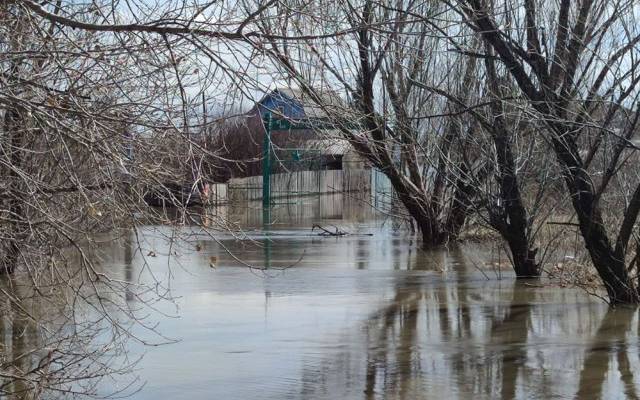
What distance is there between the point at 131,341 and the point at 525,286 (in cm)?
676

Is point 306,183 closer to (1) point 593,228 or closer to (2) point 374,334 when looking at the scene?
(1) point 593,228

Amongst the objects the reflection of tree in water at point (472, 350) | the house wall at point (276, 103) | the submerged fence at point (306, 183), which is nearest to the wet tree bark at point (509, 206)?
the reflection of tree in water at point (472, 350)

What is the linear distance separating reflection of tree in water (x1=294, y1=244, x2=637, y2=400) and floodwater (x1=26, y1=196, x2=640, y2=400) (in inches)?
0.7

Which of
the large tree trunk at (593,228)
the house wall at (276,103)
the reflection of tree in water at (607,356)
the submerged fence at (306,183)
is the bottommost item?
the reflection of tree in water at (607,356)

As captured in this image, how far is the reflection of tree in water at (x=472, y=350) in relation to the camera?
8.48 metres

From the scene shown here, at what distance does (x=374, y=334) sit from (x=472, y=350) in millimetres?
1257

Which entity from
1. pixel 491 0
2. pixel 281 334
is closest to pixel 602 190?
pixel 491 0

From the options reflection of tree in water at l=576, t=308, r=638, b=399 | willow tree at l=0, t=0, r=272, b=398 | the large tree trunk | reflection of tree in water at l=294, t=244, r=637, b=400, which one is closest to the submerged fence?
reflection of tree in water at l=294, t=244, r=637, b=400

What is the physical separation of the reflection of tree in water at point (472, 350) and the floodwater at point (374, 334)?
0.02 meters

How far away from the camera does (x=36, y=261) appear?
895 cm

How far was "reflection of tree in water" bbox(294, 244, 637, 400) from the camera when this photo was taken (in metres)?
→ 8.48

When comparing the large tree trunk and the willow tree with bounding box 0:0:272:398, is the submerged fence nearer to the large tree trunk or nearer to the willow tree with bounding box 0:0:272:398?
the large tree trunk

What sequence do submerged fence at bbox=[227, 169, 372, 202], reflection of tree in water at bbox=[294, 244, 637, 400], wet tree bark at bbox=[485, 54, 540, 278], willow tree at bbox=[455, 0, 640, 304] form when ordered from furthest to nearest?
submerged fence at bbox=[227, 169, 372, 202] → wet tree bark at bbox=[485, 54, 540, 278] → willow tree at bbox=[455, 0, 640, 304] → reflection of tree in water at bbox=[294, 244, 637, 400]

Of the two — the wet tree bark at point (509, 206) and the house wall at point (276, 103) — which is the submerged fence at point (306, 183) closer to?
the wet tree bark at point (509, 206)
